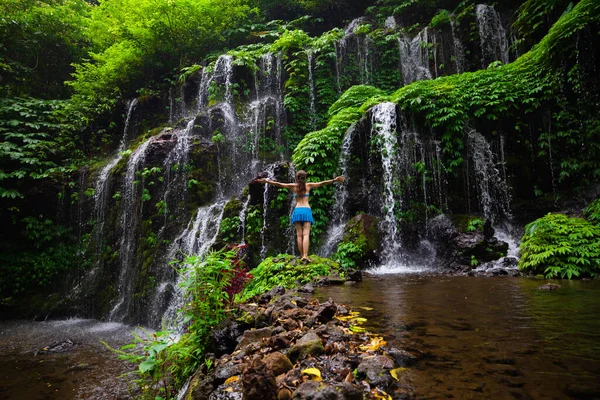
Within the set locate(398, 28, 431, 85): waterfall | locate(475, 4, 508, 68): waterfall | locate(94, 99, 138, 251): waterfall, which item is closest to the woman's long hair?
locate(94, 99, 138, 251): waterfall

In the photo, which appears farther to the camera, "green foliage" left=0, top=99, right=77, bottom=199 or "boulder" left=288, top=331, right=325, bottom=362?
"green foliage" left=0, top=99, right=77, bottom=199

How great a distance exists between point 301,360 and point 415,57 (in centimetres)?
1752

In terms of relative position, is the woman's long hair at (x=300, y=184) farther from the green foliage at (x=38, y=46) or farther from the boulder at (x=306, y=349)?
the green foliage at (x=38, y=46)

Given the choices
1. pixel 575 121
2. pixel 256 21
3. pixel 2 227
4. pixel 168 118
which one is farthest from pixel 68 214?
pixel 575 121

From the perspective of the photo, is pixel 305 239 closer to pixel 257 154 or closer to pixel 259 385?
pixel 259 385

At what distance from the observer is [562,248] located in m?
5.87

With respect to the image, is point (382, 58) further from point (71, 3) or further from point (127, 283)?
point (71, 3)

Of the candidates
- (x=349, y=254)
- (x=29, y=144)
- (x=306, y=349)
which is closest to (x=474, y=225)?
(x=349, y=254)

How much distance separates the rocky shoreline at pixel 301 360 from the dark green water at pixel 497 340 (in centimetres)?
16

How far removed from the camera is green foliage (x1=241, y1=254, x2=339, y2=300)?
5.55 metres

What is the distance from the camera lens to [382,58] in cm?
1652

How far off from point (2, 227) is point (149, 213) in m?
6.22

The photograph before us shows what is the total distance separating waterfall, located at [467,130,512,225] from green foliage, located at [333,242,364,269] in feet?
16.1

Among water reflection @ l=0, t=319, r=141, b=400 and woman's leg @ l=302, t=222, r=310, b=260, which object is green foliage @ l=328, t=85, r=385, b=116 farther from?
water reflection @ l=0, t=319, r=141, b=400
